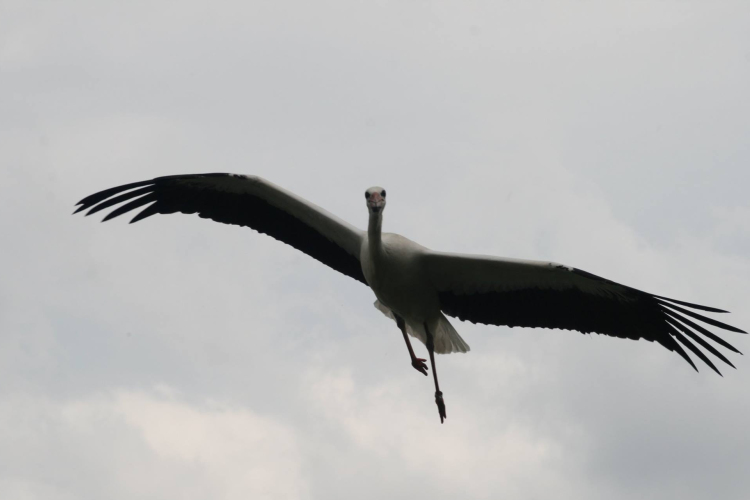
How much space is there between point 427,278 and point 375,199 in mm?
1396

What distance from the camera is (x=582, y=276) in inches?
477

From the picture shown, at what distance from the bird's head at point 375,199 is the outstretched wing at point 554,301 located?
93 centimetres

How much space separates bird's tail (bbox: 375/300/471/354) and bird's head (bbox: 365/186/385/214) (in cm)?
179

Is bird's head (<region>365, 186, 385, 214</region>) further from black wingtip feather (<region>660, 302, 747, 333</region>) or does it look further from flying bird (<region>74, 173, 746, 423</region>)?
black wingtip feather (<region>660, 302, 747, 333</region>)

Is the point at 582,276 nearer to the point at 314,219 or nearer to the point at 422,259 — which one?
the point at 422,259

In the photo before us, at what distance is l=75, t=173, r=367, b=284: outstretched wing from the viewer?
13172 millimetres

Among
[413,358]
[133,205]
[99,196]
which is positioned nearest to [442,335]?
[413,358]

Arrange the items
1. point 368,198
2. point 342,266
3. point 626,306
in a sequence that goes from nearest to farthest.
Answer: point 368,198
point 626,306
point 342,266

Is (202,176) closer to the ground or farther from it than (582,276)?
farther from it

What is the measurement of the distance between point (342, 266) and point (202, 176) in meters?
1.79

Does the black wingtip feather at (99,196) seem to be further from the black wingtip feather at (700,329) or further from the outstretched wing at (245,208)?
the black wingtip feather at (700,329)

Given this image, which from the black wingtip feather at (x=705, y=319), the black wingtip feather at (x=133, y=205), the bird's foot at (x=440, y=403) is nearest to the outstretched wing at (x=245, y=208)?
the black wingtip feather at (x=133, y=205)

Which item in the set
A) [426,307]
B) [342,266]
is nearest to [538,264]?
[426,307]

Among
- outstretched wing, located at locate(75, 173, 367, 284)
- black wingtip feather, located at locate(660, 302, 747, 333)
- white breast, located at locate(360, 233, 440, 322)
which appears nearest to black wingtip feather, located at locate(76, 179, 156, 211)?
outstretched wing, located at locate(75, 173, 367, 284)
